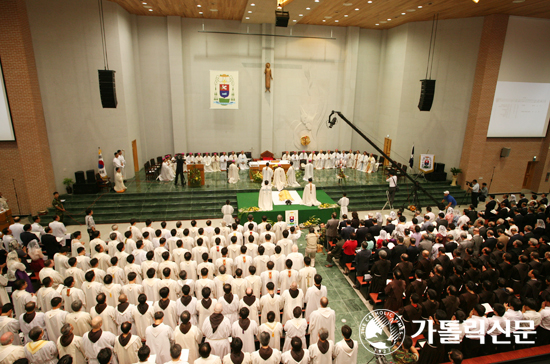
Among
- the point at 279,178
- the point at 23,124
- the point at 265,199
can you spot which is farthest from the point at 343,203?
the point at 23,124

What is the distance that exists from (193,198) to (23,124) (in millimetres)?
6701

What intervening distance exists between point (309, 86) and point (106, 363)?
18452mm

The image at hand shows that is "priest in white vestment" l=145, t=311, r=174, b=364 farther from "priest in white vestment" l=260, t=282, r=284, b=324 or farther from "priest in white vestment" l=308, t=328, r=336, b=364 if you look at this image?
"priest in white vestment" l=308, t=328, r=336, b=364

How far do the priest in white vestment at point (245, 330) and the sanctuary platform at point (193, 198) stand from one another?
7.58m

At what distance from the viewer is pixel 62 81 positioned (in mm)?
13188

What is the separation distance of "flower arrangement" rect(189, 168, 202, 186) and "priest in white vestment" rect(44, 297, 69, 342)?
9.74 meters

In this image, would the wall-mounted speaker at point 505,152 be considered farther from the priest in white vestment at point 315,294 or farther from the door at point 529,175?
the priest in white vestment at point 315,294

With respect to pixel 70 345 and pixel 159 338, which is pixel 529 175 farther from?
pixel 70 345

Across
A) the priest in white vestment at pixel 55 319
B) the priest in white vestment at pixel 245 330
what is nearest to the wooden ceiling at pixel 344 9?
the priest in white vestment at pixel 245 330

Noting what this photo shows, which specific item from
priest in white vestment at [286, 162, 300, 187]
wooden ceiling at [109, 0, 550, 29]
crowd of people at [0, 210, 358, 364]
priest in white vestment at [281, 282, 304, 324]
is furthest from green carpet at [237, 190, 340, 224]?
wooden ceiling at [109, 0, 550, 29]

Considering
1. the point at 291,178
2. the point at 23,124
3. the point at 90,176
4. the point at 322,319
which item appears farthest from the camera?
the point at 291,178

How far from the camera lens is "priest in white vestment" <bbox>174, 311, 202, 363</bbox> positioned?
15.9 feet

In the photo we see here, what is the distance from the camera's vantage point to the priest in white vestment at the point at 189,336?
4840 millimetres

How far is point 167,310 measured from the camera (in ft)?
18.4
